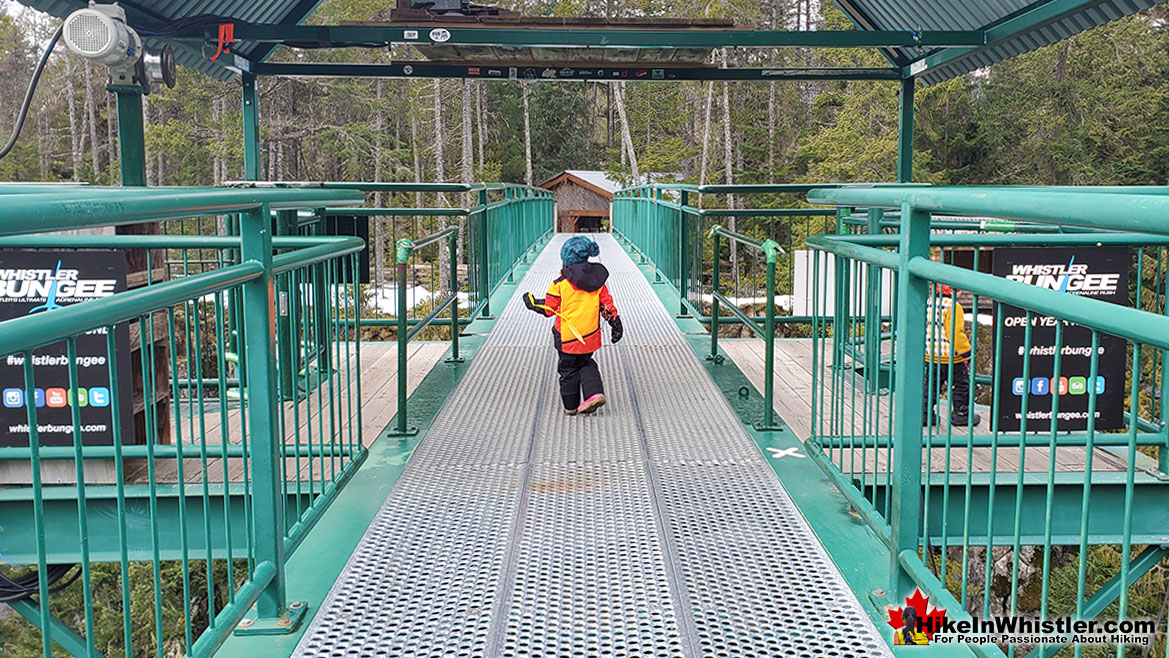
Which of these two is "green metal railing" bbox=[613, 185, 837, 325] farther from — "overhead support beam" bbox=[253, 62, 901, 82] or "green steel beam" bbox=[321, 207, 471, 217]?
"green steel beam" bbox=[321, 207, 471, 217]

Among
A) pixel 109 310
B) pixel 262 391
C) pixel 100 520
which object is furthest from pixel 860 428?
pixel 109 310

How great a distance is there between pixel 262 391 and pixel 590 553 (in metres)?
1.41

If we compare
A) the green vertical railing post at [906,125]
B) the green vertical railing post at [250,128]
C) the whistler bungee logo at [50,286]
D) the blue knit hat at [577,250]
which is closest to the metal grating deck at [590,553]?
the blue knit hat at [577,250]

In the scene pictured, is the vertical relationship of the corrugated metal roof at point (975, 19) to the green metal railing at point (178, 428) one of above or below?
above

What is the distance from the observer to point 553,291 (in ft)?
19.8

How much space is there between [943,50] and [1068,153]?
32112 millimetres

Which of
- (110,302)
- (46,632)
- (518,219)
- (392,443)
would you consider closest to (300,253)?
(110,302)

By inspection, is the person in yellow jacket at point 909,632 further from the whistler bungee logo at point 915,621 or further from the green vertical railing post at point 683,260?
the green vertical railing post at point 683,260

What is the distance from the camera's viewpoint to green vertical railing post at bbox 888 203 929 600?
9.72 ft

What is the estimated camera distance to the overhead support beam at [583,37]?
28.1ft

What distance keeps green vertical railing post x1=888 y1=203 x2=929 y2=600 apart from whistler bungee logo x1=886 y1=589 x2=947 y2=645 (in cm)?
18

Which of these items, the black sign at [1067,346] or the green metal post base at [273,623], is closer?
the green metal post base at [273,623]

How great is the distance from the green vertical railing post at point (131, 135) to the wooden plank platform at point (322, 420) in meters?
1.81

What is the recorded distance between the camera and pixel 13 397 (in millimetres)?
4566
